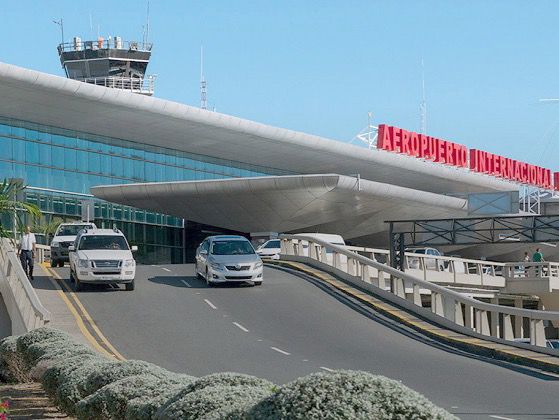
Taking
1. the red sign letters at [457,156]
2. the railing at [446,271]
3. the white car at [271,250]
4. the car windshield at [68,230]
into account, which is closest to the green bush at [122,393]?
the car windshield at [68,230]

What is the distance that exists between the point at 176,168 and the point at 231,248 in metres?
37.8

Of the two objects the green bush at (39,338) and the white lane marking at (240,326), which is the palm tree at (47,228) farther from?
the green bush at (39,338)

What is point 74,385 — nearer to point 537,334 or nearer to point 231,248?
point 537,334

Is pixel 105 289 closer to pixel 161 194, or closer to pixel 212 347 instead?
pixel 212 347

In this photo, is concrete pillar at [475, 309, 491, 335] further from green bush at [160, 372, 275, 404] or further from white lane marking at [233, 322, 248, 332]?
green bush at [160, 372, 275, 404]

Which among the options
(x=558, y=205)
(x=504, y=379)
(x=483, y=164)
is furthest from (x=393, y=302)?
(x=558, y=205)

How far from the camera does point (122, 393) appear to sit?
38.0 feet

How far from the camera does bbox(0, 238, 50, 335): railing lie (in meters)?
26.3

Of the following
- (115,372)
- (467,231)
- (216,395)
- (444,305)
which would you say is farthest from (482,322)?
(467,231)

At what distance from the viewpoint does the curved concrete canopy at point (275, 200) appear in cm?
6881

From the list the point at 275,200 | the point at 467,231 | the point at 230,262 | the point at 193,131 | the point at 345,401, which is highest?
the point at 193,131

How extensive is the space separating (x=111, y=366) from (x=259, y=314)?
18.7 metres

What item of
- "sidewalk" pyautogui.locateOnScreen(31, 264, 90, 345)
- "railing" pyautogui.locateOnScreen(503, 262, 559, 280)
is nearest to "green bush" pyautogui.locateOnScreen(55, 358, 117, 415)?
"sidewalk" pyautogui.locateOnScreen(31, 264, 90, 345)

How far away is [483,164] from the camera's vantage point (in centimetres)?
9881
